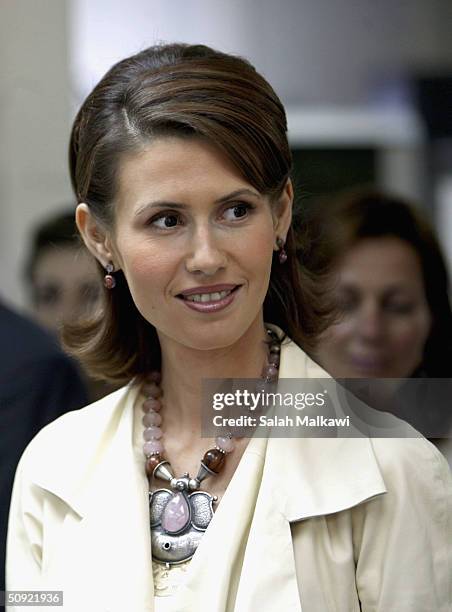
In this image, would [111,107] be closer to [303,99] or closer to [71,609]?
[71,609]

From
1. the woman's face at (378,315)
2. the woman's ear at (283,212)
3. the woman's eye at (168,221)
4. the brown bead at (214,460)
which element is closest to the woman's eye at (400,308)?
the woman's face at (378,315)

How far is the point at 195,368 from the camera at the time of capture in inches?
75.7

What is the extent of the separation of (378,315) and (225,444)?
0.67 metres

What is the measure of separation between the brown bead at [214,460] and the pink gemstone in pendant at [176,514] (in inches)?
2.6

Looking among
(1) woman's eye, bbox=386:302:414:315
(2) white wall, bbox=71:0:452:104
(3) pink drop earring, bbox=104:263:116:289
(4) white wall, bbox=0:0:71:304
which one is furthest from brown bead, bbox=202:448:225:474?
(4) white wall, bbox=0:0:71:304

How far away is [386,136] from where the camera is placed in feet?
14.9

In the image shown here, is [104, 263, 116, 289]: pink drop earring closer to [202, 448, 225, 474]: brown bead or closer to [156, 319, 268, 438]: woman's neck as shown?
[156, 319, 268, 438]: woman's neck

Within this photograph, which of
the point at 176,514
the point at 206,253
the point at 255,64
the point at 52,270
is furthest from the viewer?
the point at 255,64

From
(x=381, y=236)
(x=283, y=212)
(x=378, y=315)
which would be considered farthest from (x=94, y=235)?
(x=381, y=236)

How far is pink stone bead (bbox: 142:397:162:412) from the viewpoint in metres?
1.99

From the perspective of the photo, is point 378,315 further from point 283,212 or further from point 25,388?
point 25,388

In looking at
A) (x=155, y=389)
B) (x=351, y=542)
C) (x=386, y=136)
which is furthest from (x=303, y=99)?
(x=351, y=542)

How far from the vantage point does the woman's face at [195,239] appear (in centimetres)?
172

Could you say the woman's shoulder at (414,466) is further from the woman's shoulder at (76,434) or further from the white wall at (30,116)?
the white wall at (30,116)
